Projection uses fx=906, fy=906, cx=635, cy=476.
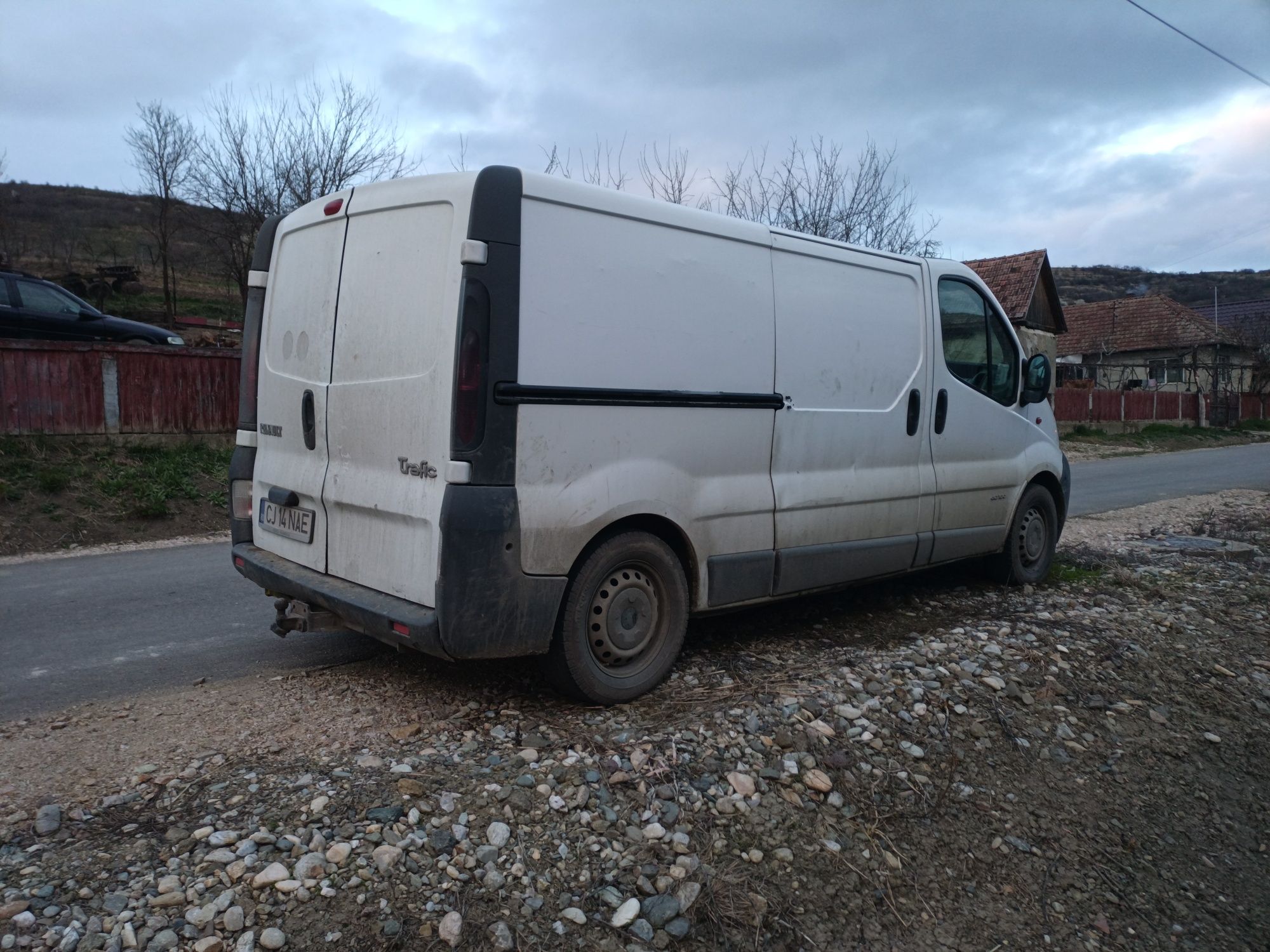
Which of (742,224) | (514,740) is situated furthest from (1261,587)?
(514,740)

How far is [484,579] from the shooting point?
138 inches

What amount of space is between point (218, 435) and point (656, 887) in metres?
12.1

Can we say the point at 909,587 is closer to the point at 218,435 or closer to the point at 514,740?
the point at 514,740

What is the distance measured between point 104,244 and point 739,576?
152ft

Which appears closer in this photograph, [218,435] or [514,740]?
[514,740]

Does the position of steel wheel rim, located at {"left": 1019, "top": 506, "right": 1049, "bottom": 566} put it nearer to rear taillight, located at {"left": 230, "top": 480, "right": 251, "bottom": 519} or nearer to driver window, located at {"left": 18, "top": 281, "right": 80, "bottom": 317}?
rear taillight, located at {"left": 230, "top": 480, "right": 251, "bottom": 519}

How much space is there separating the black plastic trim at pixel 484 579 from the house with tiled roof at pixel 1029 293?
104 feet

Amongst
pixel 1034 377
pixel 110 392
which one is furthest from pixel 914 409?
pixel 110 392

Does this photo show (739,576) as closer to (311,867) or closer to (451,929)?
(451,929)

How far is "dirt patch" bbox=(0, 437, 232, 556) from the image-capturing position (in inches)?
373

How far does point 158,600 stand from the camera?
6398 millimetres

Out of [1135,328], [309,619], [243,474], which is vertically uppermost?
[1135,328]

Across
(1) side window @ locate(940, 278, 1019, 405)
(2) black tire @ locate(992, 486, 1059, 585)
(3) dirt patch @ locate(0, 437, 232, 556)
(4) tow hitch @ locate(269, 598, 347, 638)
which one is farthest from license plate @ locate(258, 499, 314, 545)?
(3) dirt patch @ locate(0, 437, 232, 556)

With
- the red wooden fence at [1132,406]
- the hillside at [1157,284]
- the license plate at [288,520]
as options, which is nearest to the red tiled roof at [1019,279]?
the red wooden fence at [1132,406]
